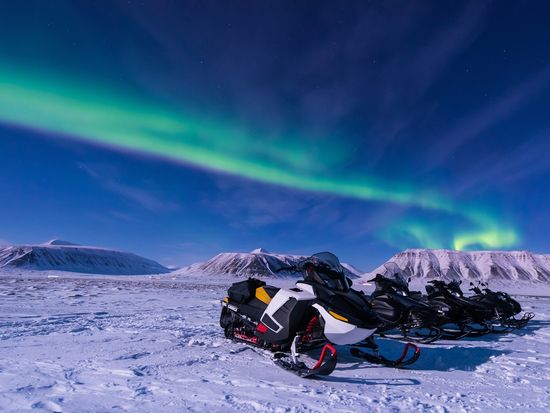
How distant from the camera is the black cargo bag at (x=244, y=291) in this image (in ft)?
21.1

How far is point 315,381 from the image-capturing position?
4324 mm

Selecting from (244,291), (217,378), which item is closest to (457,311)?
(244,291)

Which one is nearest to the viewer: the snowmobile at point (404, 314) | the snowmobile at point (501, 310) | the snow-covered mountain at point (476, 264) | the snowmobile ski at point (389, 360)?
the snowmobile ski at point (389, 360)

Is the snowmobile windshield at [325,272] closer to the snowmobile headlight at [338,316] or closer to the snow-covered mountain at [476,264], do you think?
the snowmobile headlight at [338,316]

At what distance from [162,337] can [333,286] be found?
3851 millimetres

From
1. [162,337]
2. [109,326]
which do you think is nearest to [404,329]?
[162,337]

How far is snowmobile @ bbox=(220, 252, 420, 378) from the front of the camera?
4.51 meters

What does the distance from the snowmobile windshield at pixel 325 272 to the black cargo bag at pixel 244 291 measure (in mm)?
1533

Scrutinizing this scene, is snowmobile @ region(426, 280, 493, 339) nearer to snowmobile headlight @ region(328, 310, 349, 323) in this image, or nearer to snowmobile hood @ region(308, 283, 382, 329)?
snowmobile hood @ region(308, 283, 382, 329)

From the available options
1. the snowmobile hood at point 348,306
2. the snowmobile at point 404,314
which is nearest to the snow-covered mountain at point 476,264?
the snowmobile at point 404,314

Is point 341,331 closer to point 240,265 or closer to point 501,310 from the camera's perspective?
point 501,310

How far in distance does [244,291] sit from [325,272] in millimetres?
2002

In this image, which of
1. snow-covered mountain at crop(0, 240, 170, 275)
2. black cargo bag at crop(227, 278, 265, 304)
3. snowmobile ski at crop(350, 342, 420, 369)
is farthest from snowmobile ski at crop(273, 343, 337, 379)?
snow-covered mountain at crop(0, 240, 170, 275)

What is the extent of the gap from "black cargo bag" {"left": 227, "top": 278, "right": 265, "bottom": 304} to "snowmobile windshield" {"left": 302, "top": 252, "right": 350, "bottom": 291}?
153 cm
